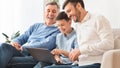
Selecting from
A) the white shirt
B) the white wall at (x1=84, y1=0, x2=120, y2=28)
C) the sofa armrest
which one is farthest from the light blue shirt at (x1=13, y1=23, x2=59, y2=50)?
the sofa armrest

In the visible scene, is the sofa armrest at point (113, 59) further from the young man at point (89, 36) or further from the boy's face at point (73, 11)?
the boy's face at point (73, 11)

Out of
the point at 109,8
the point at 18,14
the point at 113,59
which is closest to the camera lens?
the point at 113,59

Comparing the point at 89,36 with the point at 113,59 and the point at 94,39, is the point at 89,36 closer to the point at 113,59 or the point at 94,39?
the point at 94,39

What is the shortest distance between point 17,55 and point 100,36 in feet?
3.31

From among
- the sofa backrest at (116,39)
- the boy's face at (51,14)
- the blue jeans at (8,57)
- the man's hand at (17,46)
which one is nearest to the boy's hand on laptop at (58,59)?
the blue jeans at (8,57)

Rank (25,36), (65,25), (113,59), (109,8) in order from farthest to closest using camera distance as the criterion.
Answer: (25,36), (109,8), (65,25), (113,59)

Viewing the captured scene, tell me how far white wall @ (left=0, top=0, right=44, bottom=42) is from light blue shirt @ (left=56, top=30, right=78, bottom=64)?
1336 millimetres

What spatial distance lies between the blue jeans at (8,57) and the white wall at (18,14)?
130cm

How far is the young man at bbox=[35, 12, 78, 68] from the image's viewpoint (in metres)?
2.17

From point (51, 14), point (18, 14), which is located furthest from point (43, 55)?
point (18, 14)

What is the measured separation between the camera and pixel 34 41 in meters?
2.69

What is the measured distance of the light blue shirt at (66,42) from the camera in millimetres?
2189

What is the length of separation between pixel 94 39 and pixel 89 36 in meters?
0.04

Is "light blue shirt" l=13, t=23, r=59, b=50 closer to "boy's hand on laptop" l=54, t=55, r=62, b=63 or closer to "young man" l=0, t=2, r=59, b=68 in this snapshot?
"young man" l=0, t=2, r=59, b=68
